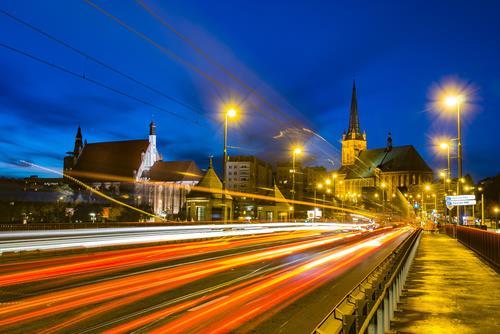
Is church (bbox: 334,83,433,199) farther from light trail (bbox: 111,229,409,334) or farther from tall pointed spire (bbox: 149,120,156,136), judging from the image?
light trail (bbox: 111,229,409,334)

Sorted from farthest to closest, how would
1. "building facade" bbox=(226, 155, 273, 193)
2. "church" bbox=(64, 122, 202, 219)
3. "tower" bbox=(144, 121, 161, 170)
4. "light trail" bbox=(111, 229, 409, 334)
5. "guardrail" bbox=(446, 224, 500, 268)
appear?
"building facade" bbox=(226, 155, 273, 193)
"tower" bbox=(144, 121, 161, 170)
"church" bbox=(64, 122, 202, 219)
"guardrail" bbox=(446, 224, 500, 268)
"light trail" bbox=(111, 229, 409, 334)

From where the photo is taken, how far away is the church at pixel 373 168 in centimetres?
17012

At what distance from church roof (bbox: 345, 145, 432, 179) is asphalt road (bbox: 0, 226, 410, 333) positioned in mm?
161584

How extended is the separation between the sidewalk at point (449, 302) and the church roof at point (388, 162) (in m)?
160

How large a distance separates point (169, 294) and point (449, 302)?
6041mm

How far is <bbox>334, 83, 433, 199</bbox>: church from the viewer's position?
17012 centimetres

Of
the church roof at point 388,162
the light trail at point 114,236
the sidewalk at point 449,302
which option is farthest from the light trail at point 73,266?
the church roof at point 388,162

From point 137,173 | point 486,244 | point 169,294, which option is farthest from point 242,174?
point 169,294

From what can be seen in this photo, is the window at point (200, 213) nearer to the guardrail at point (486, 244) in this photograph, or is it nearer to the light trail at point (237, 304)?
the guardrail at point (486, 244)

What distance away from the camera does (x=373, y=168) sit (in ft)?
597

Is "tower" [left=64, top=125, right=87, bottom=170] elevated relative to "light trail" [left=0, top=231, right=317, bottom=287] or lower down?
elevated

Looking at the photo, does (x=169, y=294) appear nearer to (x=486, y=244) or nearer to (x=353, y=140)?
(x=486, y=244)

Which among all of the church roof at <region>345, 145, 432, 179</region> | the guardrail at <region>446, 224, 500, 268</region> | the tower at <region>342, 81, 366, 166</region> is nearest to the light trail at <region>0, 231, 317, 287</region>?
the guardrail at <region>446, 224, 500, 268</region>

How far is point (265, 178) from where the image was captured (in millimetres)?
181875
